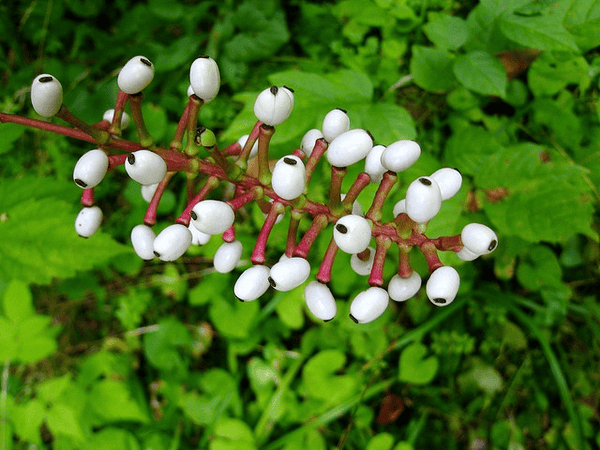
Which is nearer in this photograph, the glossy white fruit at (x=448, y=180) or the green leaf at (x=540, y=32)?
the glossy white fruit at (x=448, y=180)

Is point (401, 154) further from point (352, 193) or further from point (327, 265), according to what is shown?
point (327, 265)

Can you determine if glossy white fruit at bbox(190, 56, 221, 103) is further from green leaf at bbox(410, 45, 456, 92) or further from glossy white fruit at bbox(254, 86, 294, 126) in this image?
green leaf at bbox(410, 45, 456, 92)

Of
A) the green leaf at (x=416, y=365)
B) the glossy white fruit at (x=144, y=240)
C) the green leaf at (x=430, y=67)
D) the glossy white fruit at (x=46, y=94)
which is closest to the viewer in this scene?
the glossy white fruit at (x=46, y=94)

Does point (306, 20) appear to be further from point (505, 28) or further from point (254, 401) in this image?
point (254, 401)

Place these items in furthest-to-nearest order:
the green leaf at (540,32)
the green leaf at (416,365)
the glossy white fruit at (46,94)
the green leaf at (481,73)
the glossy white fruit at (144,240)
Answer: the green leaf at (416,365) < the green leaf at (481,73) < the green leaf at (540,32) < the glossy white fruit at (144,240) < the glossy white fruit at (46,94)

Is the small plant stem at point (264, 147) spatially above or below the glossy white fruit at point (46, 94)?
below

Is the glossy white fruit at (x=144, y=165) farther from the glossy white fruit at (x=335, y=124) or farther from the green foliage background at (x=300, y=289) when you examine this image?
the green foliage background at (x=300, y=289)

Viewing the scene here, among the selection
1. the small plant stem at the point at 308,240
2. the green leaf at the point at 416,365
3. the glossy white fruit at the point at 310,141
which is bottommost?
the green leaf at the point at 416,365

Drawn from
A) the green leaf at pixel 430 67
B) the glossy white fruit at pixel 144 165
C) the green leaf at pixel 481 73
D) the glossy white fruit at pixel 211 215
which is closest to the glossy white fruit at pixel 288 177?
the glossy white fruit at pixel 211 215
